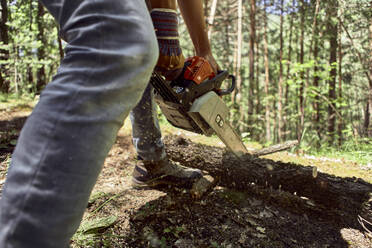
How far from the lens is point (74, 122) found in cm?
58

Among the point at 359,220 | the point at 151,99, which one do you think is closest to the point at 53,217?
the point at 151,99

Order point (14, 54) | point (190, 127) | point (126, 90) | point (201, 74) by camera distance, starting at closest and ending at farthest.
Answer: point (126, 90) < point (201, 74) < point (190, 127) < point (14, 54)

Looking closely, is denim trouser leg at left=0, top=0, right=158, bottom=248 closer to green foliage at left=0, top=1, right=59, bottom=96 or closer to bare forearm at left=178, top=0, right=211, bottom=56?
bare forearm at left=178, top=0, right=211, bottom=56

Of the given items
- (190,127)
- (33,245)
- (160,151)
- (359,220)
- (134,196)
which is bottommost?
(359,220)

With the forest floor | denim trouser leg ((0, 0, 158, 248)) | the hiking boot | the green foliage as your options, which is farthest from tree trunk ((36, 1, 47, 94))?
denim trouser leg ((0, 0, 158, 248))

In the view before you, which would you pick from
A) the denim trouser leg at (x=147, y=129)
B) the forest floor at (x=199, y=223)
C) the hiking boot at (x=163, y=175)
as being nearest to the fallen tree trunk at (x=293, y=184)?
the forest floor at (x=199, y=223)

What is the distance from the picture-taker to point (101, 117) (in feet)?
2.03

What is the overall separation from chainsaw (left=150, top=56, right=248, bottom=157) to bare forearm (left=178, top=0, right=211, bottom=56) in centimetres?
12

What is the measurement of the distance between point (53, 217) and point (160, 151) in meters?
1.50

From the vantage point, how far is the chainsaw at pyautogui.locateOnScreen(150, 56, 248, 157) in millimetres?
1718

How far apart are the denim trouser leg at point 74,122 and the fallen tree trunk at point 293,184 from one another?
67.1 inches

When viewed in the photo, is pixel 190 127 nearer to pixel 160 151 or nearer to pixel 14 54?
pixel 160 151

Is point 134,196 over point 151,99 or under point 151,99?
under

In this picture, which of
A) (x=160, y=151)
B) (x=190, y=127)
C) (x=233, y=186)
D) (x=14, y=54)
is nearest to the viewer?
(x=190, y=127)
